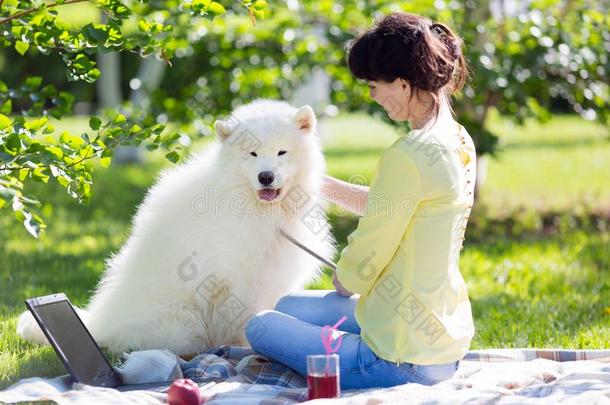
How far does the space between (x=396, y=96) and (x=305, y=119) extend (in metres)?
0.91

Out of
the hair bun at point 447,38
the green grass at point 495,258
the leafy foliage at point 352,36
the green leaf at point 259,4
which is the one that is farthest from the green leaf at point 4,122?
the leafy foliage at point 352,36

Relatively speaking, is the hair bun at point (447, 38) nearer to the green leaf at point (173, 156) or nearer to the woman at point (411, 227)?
the woman at point (411, 227)

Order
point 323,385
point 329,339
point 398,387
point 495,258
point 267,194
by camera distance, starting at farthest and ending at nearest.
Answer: point 495,258, point 267,194, point 329,339, point 398,387, point 323,385

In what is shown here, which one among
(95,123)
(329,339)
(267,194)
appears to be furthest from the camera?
(267,194)

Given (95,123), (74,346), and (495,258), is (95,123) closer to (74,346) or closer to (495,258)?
(74,346)

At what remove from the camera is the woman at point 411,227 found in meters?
3.19

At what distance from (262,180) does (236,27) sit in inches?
173

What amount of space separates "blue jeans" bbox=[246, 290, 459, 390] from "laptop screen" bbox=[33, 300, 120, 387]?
25.5 inches

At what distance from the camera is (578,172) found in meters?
11.5

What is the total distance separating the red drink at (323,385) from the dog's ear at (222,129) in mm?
1451

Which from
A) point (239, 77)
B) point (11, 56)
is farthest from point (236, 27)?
point (11, 56)

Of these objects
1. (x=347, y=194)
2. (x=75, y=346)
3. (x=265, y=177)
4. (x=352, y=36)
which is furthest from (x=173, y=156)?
(x=352, y=36)

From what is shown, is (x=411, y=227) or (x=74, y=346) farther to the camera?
(x=74, y=346)

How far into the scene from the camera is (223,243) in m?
4.12
